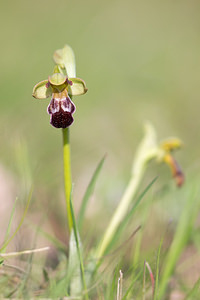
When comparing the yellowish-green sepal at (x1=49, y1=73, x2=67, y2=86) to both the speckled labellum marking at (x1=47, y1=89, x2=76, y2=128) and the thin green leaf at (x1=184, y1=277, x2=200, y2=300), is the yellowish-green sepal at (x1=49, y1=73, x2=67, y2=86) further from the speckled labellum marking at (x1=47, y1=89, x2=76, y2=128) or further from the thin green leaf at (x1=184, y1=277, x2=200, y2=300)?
the thin green leaf at (x1=184, y1=277, x2=200, y2=300)

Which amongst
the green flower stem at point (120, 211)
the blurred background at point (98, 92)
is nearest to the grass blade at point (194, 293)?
the green flower stem at point (120, 211)

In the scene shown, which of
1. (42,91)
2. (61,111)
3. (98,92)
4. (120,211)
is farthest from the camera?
(98,92)

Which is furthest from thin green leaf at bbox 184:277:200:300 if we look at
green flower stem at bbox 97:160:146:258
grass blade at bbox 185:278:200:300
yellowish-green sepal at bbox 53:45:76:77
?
yellowish-green sepal at bbox 53:45:76:77

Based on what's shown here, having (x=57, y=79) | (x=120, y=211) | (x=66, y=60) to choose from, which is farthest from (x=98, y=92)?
(x=57, y=79)

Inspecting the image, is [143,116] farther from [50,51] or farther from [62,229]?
[62,229]

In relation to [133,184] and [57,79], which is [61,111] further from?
[133,184]

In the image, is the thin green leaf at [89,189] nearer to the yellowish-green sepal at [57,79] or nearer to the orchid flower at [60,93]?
the orchid flower at [60,93]
